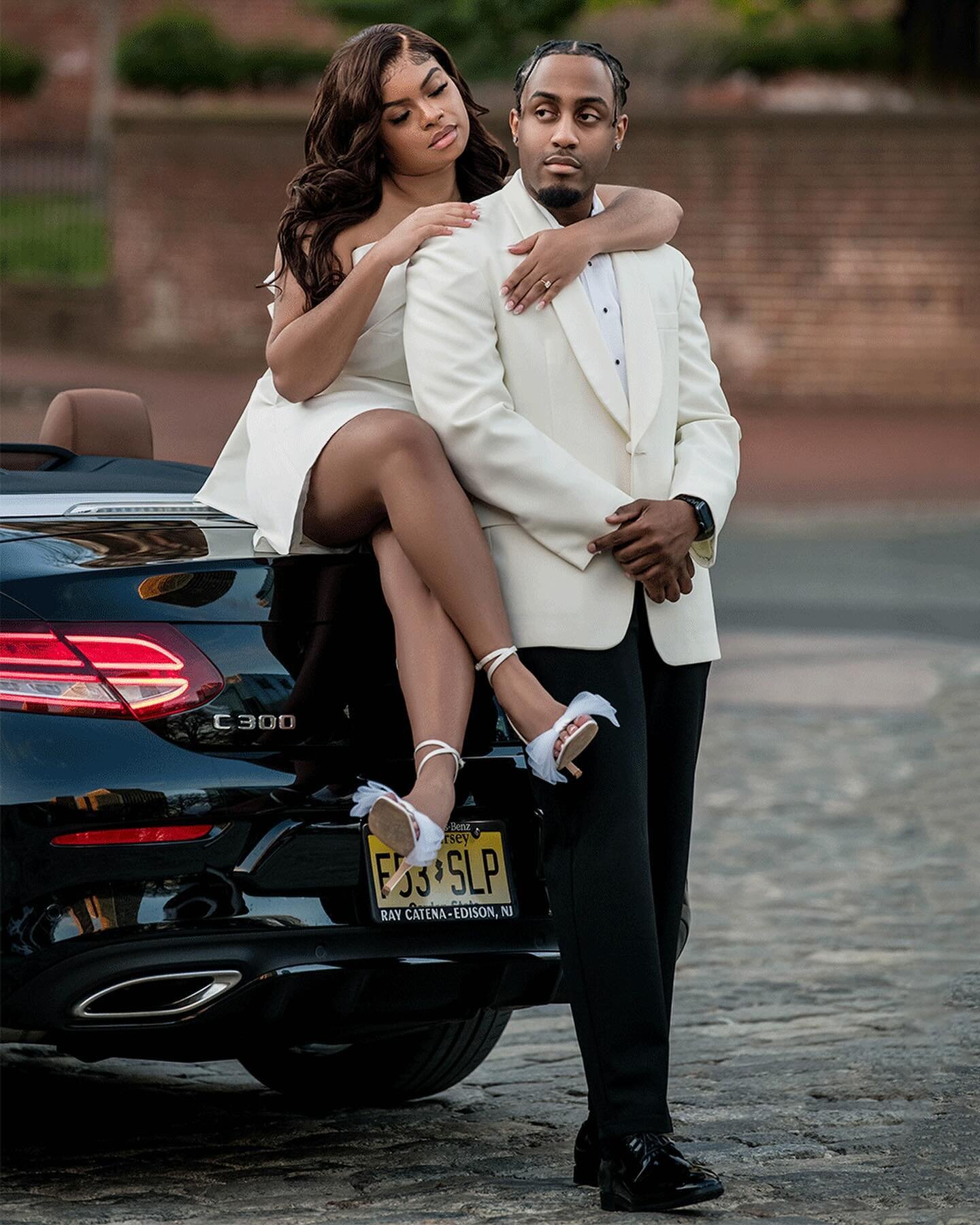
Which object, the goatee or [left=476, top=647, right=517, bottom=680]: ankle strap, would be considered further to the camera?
the goatee

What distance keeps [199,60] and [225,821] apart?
25565mm

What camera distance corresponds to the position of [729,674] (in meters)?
10.5

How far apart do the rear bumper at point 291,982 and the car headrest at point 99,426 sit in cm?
198

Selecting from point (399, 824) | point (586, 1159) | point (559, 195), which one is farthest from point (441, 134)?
point (586, 1159)

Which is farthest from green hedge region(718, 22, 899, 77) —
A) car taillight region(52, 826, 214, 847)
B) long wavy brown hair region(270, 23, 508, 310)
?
car taillight region(52, 826, 214, 847)

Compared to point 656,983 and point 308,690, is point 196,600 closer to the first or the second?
point 308,690

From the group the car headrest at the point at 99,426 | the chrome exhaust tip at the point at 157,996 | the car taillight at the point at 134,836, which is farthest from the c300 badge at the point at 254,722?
the car headrest at the point at 99,426

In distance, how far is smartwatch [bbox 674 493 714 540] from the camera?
12.4 feet

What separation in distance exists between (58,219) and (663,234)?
81.1ft

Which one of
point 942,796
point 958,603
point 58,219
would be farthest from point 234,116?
point 942,796

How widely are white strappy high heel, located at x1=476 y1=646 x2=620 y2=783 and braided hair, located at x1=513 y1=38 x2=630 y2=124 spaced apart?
104 centimetres

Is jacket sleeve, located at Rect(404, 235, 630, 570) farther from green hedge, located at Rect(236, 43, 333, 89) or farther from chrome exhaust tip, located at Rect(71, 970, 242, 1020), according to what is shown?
A: green hedge, located at Rect(236, 43, 333, 89)

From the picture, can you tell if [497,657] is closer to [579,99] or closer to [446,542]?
[446,542]

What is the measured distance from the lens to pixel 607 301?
12.7ft
